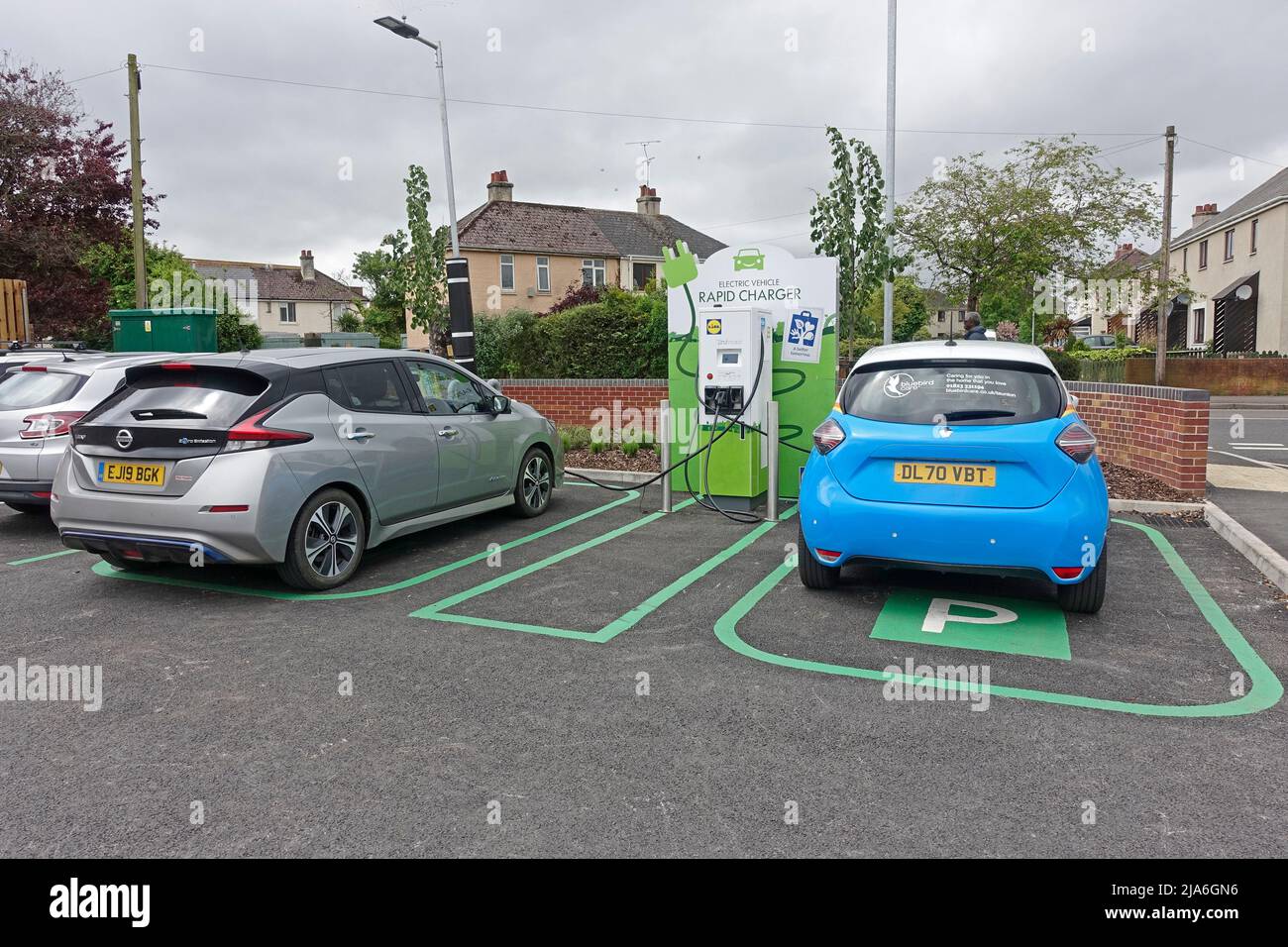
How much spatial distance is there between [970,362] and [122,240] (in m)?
24.1


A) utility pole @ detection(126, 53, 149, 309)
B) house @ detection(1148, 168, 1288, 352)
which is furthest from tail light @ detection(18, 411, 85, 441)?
house @ detection(1148, 168, 1288, 352)

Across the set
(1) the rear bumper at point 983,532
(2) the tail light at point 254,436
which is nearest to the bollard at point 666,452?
(1) the rear bumper at point 983,532

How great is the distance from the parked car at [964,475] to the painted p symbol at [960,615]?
340mm

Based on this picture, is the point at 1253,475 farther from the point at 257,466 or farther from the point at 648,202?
the point at 648,202

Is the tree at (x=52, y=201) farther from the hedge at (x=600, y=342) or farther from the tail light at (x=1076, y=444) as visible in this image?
the tail light at (x=1076, y=444)

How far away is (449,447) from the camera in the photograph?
7.09m

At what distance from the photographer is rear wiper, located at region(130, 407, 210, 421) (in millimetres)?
5613

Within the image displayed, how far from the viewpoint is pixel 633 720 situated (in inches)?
153

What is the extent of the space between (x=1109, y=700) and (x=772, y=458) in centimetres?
463

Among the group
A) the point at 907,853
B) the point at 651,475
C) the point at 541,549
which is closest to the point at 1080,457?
the point at 907,853

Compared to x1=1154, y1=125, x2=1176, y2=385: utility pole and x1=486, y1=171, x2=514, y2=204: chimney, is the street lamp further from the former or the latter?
x1=486, y1=171, x2=514, y2=204: chimney

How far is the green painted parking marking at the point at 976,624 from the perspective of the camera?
16.0 ft

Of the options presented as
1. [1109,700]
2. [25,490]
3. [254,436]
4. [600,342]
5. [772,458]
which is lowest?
[1109,700]

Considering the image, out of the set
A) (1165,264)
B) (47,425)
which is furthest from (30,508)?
(1165,264)
